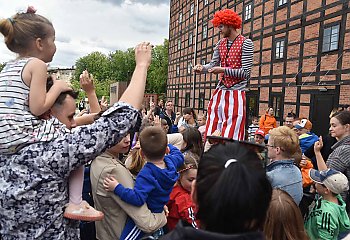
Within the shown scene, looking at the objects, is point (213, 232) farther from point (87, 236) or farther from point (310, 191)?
point (310, 191)

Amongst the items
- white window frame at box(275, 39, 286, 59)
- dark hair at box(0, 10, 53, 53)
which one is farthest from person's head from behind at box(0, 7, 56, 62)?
white window frame at box(275, 39, 286, 59)

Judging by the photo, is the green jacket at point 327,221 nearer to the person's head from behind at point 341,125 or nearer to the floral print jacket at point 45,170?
the person's head from behind at point 341,125

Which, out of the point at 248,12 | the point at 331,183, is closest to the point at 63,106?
the point at 331,183

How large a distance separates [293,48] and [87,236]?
432 inches

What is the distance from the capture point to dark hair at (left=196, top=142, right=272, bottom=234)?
35.5 inches

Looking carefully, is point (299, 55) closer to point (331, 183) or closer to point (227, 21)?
point (227, 21)

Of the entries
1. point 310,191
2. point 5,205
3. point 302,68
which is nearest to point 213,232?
point 5,205

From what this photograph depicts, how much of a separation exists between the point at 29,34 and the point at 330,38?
10.3 m

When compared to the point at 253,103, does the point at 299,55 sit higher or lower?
higher

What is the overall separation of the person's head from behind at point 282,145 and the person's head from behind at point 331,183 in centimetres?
30

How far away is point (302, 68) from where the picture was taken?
10.8 metres

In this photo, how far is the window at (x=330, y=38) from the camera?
31.0 feet

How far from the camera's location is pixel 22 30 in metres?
1.18

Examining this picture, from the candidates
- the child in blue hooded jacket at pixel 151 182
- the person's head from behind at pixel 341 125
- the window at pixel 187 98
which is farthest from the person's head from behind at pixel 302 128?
the window at pixel 187 98
